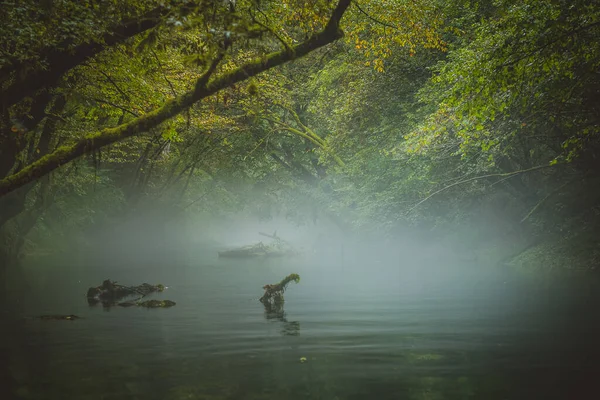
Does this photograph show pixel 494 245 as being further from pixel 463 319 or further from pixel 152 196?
pixel 152 196

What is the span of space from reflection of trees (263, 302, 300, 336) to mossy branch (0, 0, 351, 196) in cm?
567

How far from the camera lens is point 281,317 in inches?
661

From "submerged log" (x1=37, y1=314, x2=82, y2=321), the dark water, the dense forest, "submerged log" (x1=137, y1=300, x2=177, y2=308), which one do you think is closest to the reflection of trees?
the dark water

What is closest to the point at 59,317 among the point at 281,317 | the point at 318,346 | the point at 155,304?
the point at 155,304

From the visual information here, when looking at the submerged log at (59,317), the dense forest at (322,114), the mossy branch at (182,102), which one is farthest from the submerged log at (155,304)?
the mossy branch at (182,102)

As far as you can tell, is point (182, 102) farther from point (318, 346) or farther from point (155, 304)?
point (155, 304)

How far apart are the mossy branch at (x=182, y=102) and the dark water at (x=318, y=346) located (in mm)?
3700

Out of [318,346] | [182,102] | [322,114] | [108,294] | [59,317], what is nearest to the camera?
[182,102]

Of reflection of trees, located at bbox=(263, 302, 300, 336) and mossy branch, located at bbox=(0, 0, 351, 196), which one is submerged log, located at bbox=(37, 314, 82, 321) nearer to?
mossy branch, located at bbox=(0, 0, 351, 196)

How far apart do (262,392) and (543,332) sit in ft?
24.9

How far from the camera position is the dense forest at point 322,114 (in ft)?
39.0

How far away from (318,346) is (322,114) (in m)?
23.5

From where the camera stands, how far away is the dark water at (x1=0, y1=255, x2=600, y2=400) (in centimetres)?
907

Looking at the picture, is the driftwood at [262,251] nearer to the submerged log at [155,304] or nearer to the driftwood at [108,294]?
the driftwood at [108,294]
